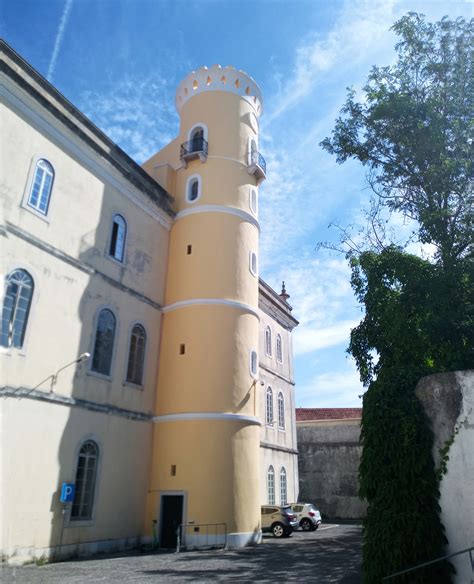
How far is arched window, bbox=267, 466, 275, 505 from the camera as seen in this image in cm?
2373

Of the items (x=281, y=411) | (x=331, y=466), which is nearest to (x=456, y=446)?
(x=281, y=411)

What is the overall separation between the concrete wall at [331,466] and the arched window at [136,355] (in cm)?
1939

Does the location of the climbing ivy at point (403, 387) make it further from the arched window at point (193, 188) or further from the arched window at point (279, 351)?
the arched window at point (279, 351)

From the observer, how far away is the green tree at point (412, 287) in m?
9.46

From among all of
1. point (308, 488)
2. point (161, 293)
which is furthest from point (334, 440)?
Answer: point (161, 293)

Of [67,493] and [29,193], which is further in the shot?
[29,193]

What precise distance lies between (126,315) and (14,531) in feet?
24.4

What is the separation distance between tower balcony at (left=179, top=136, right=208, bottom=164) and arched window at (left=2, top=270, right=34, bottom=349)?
10047 millimetres

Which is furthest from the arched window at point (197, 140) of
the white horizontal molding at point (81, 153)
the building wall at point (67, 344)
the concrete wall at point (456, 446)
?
the concrete wall at point (456, 446)

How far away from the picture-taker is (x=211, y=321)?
Answer: 1823 centimetres

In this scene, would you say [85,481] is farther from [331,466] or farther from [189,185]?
[331,466]

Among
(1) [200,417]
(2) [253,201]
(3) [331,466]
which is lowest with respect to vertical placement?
(3) [331,466]

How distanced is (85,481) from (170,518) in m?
3.59

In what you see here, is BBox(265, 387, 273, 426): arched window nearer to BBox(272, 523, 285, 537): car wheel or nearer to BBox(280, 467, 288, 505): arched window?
BBox(280, 467, 288, 505): arched window
